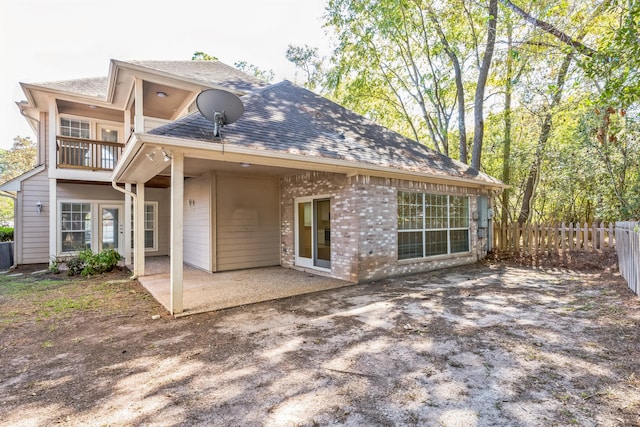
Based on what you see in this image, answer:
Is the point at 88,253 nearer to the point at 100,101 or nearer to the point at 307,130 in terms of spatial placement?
the point at 100,101

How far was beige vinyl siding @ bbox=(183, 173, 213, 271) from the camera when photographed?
8.29 m

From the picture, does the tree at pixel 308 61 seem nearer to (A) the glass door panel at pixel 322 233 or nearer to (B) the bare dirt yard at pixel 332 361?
(A) the glass door panel at pixel 322 233

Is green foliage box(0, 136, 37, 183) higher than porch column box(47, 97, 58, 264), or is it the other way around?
green foliage box(0, 136, 37, 183)

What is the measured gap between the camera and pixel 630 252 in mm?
5754

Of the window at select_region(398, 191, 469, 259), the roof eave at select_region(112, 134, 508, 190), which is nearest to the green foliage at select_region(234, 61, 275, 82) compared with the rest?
the roof eave at select_region(112, 134, 508, 190)

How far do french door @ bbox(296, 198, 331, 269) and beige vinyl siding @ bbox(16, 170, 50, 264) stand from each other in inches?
326

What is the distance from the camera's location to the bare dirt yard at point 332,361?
90.6 inches

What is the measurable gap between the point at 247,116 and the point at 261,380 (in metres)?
4.87

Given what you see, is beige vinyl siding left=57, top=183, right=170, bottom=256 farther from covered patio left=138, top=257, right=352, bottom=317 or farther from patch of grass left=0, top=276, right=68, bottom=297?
covered patio left=138, top=257, right=352, bottom=317

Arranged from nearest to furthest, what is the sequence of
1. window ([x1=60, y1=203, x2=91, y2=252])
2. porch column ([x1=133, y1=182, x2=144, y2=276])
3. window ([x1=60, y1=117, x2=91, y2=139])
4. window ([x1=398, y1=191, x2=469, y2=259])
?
porch column ([x1=133, y1=182, x2=144, y2=276]) < window ([x1=398, y1=191, x2=469, y2=259]) < window ([x1=60, y1=203, x2=91, y2=252]) < window ([x1=60, y1=117, x2=91, y2=139])

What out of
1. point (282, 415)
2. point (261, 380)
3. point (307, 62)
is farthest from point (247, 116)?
point (307, 62)

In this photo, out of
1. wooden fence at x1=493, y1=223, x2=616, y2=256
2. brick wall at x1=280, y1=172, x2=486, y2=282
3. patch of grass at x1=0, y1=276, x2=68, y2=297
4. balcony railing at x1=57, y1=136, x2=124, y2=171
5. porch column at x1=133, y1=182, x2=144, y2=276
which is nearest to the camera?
patch of grass at x1=0, y1=276, x2=68, y2=297

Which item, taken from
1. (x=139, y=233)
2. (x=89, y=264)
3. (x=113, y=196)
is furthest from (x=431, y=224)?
(x=113, y=196)

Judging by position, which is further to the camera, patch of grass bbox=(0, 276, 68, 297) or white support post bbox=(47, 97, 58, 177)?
white support post bbox=(47, 97, 58, 177)
